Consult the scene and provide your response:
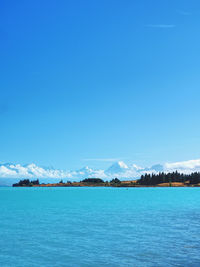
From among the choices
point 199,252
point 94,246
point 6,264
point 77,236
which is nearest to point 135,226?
point 77,236

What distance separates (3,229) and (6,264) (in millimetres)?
27115

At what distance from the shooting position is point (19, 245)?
4288 centimetres

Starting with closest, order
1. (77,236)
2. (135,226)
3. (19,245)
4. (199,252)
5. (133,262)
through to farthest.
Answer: (133,262)
(199,252)
(19,245)
(77,236)
(135,226)

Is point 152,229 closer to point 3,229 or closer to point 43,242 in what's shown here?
point 43,242

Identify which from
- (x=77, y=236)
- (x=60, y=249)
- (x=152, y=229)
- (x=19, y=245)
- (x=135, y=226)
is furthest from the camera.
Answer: (x=135, y=226)

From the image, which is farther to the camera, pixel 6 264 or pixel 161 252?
pixel 161 252

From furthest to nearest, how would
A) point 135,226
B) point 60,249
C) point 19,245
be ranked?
point 135,226
point 19,245
point 60,249

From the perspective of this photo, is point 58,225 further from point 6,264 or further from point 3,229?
point 6,264

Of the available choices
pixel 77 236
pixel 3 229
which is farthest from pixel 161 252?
pixel 3 229

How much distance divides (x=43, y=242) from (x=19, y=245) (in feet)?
11.8

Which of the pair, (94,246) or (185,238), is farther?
(185,238)

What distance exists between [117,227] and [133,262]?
85.4 ft

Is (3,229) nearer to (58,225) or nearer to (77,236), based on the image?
(58,225)

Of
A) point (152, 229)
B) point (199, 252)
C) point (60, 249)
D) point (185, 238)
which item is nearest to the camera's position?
point (199, 252)
